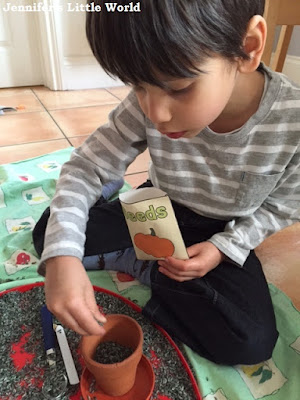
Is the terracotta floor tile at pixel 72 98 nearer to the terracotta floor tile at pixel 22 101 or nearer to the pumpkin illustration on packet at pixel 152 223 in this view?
the terracotta floor tile at pixel 22 101

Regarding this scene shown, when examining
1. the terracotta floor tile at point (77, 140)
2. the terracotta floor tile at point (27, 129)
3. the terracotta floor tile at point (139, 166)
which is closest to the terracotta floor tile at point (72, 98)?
the terracotta floor tile at point (27, 129)

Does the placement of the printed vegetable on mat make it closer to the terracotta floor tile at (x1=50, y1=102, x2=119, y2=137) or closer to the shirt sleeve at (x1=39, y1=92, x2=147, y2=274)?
the shirt sleeve at (x1=39, y1=92, x2=147, y2=274)

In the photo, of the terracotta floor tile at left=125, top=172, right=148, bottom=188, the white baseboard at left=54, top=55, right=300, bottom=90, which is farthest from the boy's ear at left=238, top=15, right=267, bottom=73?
the white baseboard at left=54, top=55, right=300, bottom=90

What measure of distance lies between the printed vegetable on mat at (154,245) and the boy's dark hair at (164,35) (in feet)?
0.74

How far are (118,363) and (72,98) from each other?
5.40ft

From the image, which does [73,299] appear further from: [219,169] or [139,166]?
[139,166]

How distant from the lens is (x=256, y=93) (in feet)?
1.97

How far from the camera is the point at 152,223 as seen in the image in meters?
0.54

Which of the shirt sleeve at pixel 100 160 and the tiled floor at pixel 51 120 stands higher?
the shirt sleeve at pixel 100 160

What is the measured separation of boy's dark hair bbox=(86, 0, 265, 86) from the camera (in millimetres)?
406

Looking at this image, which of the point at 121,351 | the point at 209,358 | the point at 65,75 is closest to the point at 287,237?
the point at 209,358

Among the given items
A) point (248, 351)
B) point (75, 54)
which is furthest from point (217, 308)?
point (75, 54)

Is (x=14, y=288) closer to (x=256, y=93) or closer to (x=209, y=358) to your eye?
(x=209, y=358)

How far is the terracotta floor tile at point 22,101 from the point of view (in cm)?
176
